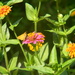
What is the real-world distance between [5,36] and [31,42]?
21 centimetres

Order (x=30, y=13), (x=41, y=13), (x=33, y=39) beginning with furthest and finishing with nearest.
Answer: (x=41, y=13), (x=30, y=13), (x=33, y=39)

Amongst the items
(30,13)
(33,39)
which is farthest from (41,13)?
(33,39)

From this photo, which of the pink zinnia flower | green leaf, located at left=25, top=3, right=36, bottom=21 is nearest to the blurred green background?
green leaf, located at left=25, top=3, right=36, bottom=21

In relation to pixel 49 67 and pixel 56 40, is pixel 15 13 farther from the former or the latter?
Answer: pixel 49 67

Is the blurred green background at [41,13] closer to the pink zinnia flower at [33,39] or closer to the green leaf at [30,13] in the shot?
the green leaf at [30,13]

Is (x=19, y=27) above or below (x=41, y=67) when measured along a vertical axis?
below

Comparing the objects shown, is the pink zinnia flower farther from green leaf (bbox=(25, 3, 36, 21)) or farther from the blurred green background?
the blurred green background

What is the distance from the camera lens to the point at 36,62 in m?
1.19

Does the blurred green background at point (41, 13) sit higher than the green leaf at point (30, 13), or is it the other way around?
the green leaf at point (30, 13)

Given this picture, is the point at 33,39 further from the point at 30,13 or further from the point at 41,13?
the point at 41,13

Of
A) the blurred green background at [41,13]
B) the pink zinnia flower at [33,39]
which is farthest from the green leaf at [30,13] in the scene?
the blurred green background at [41,13]

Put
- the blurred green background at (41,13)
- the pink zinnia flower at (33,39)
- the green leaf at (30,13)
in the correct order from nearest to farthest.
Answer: the pink zinnia flower at (33,39)
the green leaf at (30,13)
the blurred green background at (41,13)

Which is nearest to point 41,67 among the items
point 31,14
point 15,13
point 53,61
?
point 53,61

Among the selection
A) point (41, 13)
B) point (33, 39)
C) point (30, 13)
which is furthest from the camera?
point (41, 13)
